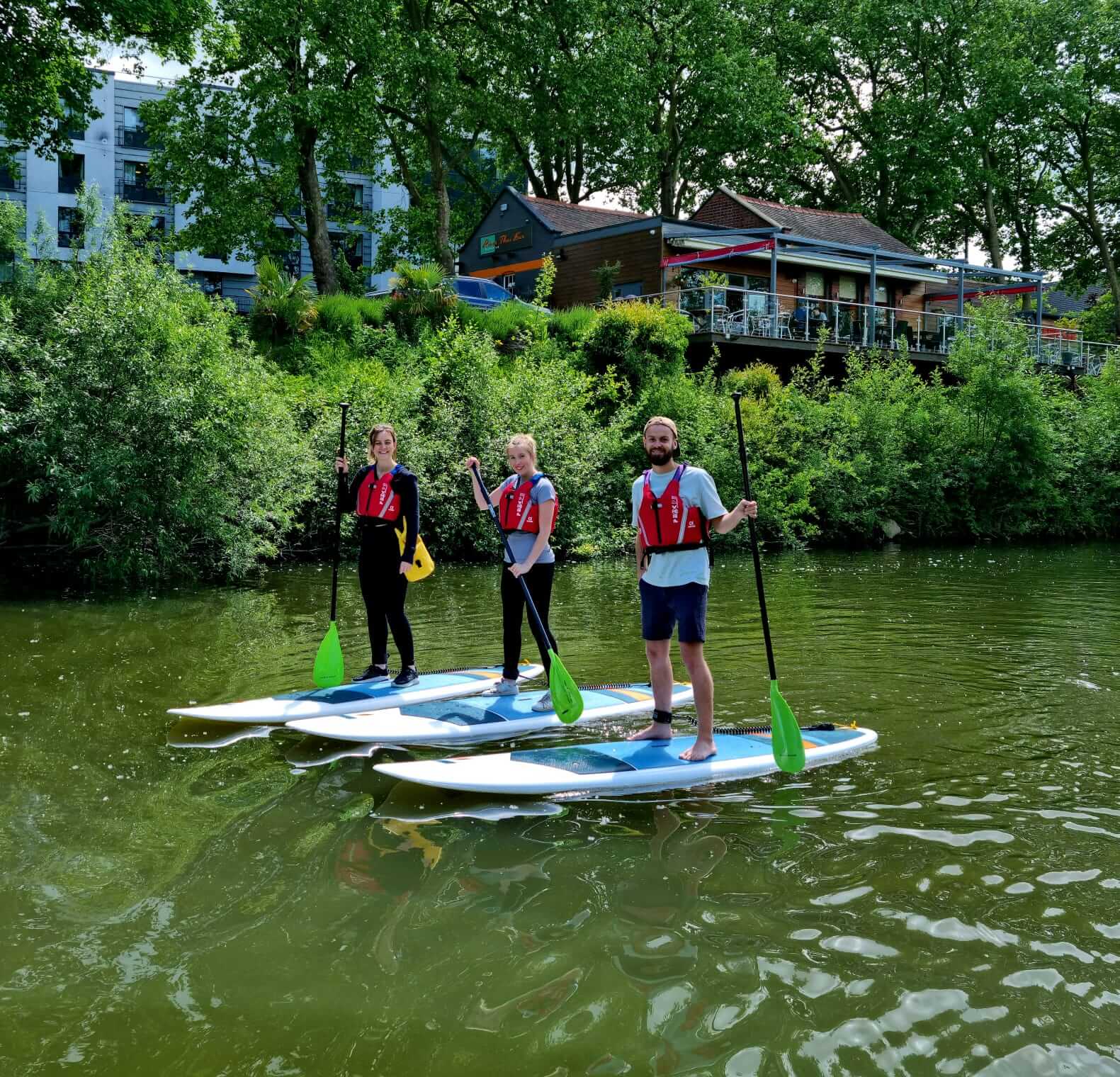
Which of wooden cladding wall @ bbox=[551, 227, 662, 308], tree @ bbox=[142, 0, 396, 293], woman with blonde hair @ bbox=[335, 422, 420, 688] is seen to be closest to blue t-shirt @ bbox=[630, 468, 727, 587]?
woman with blonde hair @ bbox=[335, 422, 420, 688]

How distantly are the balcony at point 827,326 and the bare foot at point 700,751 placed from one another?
21.1m

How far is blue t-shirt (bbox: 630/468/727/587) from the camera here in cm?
581

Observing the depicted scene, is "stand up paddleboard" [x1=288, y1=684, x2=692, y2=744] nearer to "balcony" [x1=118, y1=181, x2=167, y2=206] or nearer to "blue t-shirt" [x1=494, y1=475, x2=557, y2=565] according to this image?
"blue t-shirt" [x1=494, y1=475, x2=557, y2=565]

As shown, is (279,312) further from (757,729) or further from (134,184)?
(134,184)

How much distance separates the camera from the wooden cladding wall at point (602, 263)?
105 ft

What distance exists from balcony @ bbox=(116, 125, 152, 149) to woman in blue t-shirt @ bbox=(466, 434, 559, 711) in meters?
46.3

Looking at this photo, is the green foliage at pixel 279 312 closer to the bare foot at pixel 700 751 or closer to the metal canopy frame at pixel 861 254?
the metal canopy frame at pixel 861 254

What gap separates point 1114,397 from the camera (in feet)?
99.1

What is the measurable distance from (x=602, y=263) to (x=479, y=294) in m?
5.79

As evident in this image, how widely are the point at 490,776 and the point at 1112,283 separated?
4921 centimetres

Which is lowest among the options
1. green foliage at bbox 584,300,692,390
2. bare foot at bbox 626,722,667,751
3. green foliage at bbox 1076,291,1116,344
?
bare foot at bbox 626,722,667,751

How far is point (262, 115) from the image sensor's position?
2819 cm

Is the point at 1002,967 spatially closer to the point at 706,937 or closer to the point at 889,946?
the point at 889,946

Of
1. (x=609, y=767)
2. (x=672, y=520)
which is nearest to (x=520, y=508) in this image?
(x=672, y=520)
